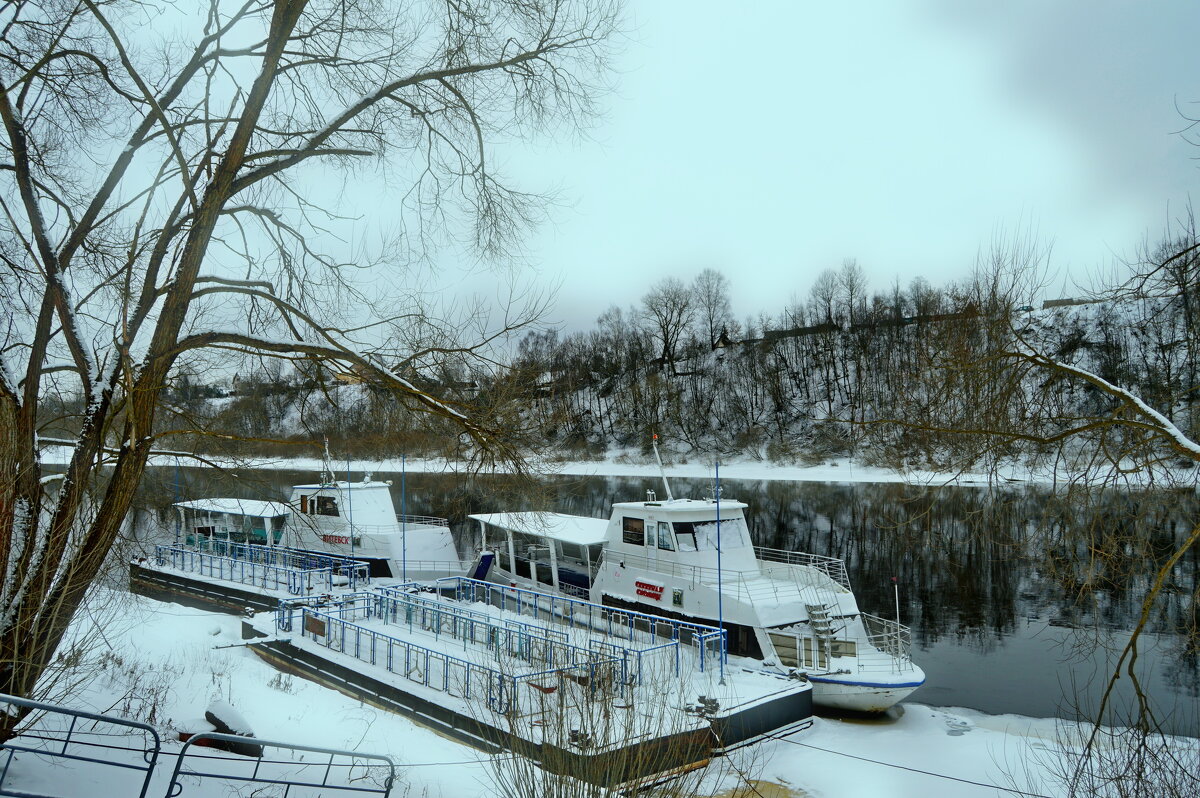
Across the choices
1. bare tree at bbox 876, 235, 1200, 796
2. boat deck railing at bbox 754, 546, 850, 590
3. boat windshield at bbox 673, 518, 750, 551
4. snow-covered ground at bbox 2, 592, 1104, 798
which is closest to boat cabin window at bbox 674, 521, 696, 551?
boat windshield at bbox 673, 518, 750, 551

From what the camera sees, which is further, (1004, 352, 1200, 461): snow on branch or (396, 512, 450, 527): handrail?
(396, 512, 450, 527): handrail

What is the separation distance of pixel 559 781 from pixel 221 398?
6.44 metres

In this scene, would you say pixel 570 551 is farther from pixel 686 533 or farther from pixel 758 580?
pixel 758 580

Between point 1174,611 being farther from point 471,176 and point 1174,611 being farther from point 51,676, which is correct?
point 51,676

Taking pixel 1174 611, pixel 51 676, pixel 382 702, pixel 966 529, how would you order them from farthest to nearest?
pixel 966 529
pixel 1174 611
pixel 382 702
pixel 51 676

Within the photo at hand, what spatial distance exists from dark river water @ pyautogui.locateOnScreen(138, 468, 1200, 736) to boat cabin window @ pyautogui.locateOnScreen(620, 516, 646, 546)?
2870mm

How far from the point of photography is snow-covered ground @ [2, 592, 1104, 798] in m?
10.8

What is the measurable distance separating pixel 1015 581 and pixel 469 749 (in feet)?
73.7

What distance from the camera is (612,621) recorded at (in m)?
17.0

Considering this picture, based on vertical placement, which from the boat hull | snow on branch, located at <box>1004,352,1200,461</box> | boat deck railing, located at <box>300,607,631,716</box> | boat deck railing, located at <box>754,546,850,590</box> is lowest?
the boat hull

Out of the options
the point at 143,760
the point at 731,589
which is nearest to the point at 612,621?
the point at 731,589

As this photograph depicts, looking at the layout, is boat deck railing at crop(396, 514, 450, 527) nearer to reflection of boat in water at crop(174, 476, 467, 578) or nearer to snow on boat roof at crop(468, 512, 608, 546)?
reflection of boat in water at crop(174, 476, 467, 578)

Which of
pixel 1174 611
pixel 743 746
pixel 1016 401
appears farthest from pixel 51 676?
pixel 1174 611

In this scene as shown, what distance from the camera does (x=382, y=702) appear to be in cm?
1354
